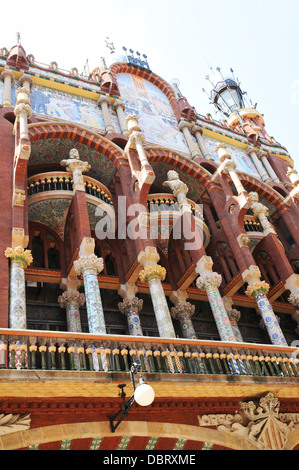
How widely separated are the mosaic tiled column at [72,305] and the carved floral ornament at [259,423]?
4962 mm

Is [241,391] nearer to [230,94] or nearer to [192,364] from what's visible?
[192,364]

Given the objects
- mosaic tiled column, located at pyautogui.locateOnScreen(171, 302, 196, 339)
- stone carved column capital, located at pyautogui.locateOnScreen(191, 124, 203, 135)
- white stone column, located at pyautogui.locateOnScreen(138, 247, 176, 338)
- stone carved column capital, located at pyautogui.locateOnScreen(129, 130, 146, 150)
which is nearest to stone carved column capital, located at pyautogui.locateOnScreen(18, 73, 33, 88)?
stone carved column capital, located at pyautogui.locateOnScreen(129, 130, 146, 150)

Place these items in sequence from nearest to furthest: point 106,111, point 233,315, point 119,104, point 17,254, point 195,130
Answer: point 17,254 < point 233,315 < point 106,111 < point 119,104 < point 195,130

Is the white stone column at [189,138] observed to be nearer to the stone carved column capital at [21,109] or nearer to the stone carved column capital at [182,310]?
the stone carved column capital at [182,310]

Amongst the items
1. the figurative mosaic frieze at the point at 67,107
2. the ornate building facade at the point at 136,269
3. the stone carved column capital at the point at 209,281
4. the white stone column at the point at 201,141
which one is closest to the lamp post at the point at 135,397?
the ornate building facade at the point at 136,269

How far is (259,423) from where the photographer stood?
10.4m

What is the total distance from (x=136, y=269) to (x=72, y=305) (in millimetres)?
2210

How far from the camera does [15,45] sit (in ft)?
63.1

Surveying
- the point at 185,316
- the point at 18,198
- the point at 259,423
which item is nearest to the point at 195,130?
the point at 185,316

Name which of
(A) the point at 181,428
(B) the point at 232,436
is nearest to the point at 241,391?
(B) the point at 232,436

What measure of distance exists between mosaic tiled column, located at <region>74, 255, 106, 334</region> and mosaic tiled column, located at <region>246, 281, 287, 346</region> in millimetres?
5173

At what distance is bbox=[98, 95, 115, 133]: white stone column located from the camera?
722 inches

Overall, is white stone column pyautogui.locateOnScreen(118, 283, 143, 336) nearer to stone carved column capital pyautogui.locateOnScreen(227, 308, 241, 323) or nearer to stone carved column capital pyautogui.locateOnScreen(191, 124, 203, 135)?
stone carved column capital pyautogui.locateOnScreen(227, 308, 241, 323)

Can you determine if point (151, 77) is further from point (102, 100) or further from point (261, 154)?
point (261, 154)
